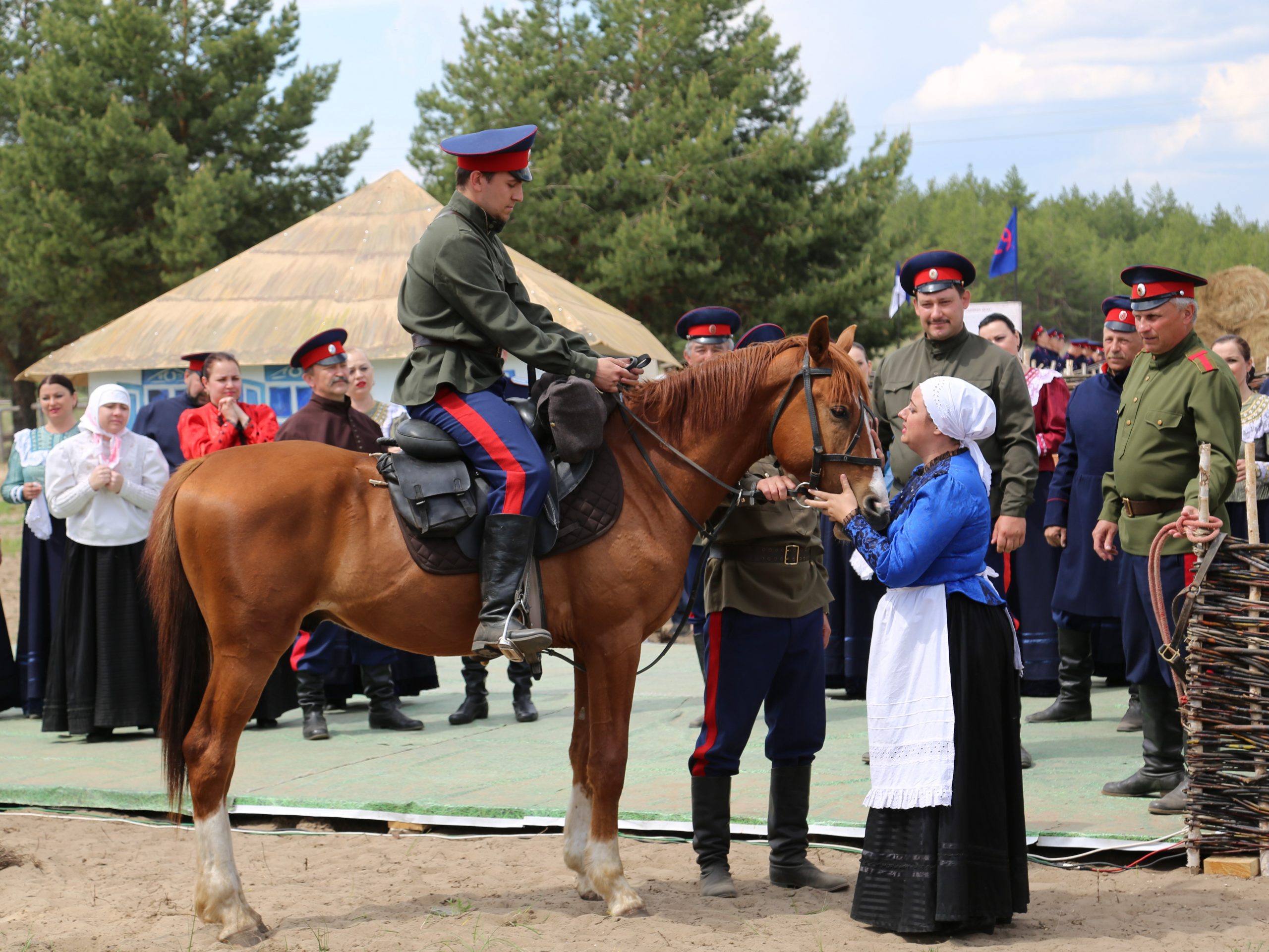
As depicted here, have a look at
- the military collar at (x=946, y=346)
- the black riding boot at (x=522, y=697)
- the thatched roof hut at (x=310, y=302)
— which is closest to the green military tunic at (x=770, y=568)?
the military collar at (x=946, y=346)

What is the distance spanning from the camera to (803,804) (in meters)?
4.82

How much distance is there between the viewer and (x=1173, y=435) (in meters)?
5.30

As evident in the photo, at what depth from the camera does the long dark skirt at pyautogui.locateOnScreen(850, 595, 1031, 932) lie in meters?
4.08

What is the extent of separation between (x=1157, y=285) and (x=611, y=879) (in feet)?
10.7

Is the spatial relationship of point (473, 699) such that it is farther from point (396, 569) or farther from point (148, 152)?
point (148, 152)

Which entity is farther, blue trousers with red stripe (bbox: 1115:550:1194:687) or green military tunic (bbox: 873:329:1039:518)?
green military tunic (bbox: 873:329:1039:518)

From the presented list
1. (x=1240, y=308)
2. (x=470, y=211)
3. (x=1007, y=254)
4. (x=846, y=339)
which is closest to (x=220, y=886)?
(x=470, y=211)

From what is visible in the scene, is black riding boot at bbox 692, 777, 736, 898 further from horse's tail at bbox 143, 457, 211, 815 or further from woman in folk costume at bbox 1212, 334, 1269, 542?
woman in folk costume at bbox 1212, 334, 1269, 542

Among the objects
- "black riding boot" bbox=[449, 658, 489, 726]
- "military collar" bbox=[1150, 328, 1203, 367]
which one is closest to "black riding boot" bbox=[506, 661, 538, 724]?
"black riding boot" bbox=[449, 658, 489, 726]

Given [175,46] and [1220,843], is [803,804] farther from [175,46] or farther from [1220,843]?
[175,46]

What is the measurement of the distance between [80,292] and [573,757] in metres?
27.2

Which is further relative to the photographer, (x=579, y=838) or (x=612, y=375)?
(x=579, y=838)

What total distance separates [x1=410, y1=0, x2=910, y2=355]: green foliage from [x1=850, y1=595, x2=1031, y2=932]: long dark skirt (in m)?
22.5

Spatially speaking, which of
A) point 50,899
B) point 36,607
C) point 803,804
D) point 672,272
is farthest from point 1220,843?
point 672,272
